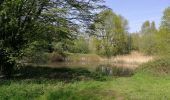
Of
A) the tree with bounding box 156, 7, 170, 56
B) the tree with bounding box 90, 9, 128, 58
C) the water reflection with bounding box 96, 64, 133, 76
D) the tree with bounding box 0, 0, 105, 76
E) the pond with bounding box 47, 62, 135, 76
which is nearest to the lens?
the tree with bounding box 0, 0, 105, 76

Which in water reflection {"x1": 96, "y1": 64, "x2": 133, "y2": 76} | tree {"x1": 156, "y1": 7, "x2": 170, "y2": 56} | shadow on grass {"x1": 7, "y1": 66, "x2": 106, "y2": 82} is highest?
tree {"x1": 156, "y1": 7, "x2": 170, "y2": 56}

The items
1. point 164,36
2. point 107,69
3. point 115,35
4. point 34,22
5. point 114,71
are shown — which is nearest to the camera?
point 34,22

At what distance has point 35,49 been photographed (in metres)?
19.8

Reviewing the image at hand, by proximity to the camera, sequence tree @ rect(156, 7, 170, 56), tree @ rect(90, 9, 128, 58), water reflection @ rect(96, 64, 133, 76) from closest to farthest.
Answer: water reflection @ rect(96, 64, 133, 76)
tree @ rect(156, 7, 170, 56)
tree @ rect(90, 9, 128, 58)

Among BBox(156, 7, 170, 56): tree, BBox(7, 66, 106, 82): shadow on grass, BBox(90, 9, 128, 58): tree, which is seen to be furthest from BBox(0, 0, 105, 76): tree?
BBox(90, 9, 128, 58): tree

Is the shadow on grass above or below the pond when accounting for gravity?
above

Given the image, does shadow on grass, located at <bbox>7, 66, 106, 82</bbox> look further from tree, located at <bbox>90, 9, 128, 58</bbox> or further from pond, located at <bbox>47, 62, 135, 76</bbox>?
tree, located at <bbox>90, 9, 128, 58</bbox>

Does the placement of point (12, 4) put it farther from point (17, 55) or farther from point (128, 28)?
point (128, 28)

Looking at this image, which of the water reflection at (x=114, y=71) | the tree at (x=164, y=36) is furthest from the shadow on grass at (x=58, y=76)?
the tree at (x=164, y=36)

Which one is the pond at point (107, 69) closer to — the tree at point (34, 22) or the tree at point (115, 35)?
the tree at point (34, 22)

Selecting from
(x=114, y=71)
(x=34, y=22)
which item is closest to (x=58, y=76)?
(x=34, y=22)

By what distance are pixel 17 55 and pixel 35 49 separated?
41.6 inches

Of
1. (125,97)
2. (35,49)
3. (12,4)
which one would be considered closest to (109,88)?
(125,97)

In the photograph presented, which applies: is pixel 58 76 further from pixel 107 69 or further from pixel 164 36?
pixel 164 36
